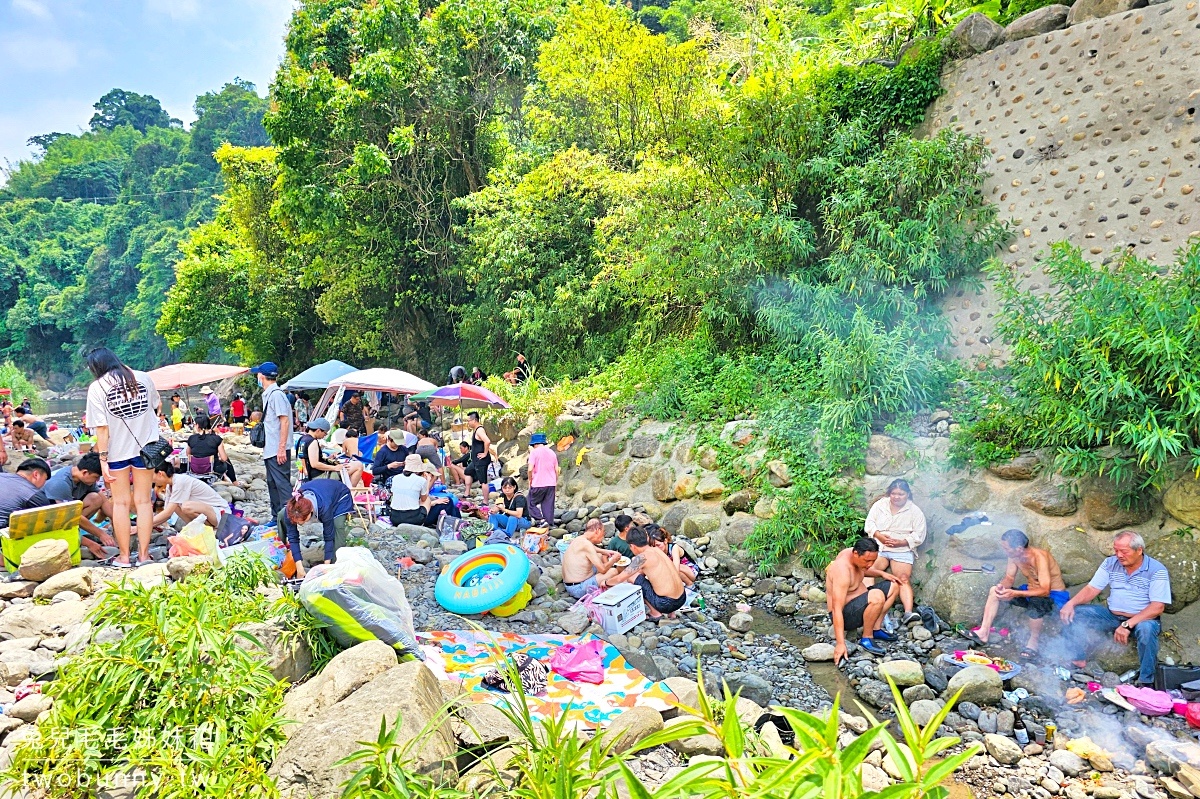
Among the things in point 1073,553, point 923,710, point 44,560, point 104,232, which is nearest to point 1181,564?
point 1073,553

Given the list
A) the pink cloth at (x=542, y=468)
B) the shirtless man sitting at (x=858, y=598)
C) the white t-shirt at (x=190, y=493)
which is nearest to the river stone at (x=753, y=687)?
the shirtless man sitting at (x=858, y=598)

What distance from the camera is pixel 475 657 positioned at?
5.01 m

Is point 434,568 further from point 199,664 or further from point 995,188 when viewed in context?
point 995,188

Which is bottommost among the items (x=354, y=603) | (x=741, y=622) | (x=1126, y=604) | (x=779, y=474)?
(x=741, y=622)

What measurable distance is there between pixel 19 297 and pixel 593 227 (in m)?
45.7

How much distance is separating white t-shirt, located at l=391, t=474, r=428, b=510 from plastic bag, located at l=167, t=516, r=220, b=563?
8.25ft

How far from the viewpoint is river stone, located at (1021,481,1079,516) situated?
20.7 feet

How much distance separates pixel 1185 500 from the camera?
570 centimetres

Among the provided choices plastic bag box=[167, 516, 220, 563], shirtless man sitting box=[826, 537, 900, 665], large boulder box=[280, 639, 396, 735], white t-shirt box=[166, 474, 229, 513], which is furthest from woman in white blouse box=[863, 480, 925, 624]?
white t-shirt box=[166, 474, 229, 513]

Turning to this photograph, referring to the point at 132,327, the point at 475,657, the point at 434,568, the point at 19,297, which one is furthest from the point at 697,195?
the point at 19,297

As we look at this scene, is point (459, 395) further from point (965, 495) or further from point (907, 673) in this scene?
point (907, 673)

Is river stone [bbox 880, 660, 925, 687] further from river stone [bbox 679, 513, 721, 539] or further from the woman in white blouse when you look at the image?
river stone [bbox 679, 513, 721, 539]

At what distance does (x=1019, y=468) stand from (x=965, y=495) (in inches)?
20.5

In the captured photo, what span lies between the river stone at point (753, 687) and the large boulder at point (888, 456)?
282 cm
